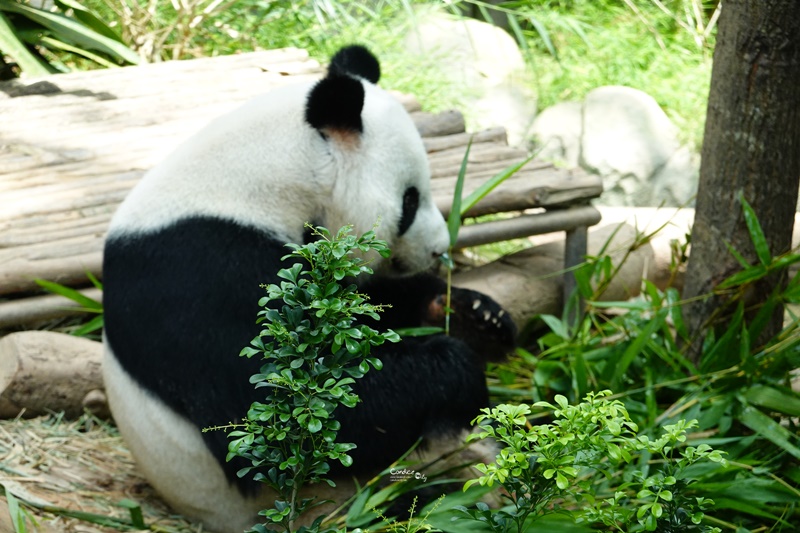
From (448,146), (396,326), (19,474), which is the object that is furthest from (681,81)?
(19,474)

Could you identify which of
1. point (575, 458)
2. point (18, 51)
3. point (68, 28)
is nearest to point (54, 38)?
point (68, 28)

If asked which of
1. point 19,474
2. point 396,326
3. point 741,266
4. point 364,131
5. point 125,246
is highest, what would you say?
point 364,131

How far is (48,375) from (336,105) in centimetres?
138

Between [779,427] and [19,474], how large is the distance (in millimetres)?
2307

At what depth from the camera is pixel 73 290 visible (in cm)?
327

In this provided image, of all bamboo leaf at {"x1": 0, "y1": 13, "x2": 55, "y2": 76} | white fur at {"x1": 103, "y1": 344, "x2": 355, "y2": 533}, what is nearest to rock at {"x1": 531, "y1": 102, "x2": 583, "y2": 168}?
bamboo leaf at {"x1": 0, "y1": 13, "x2": 55, "y2": 76}

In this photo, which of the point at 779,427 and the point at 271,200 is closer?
the point at 271,200

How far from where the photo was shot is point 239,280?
7.73 ft

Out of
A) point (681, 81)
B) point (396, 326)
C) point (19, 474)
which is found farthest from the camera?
point (681, 81)

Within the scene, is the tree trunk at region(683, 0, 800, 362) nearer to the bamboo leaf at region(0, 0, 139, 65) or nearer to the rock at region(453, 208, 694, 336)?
the rock at region(453, 208, 694, 336)

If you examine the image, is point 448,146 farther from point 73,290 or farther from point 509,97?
point 509,97

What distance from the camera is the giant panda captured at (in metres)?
2.38

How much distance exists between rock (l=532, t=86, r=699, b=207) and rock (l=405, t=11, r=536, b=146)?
0.37 metres

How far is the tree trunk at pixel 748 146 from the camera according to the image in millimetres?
2805
